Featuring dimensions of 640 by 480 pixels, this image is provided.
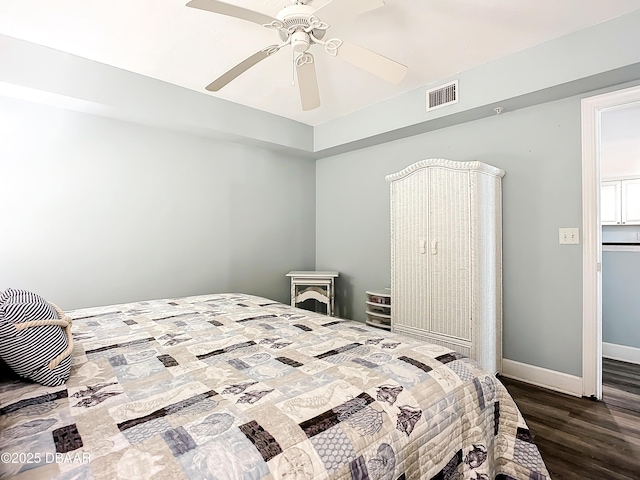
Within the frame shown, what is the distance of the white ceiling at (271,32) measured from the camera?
6.36ft

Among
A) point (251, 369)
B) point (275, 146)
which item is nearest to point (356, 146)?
point (275, 146)

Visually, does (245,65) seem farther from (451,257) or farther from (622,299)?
(622,299)

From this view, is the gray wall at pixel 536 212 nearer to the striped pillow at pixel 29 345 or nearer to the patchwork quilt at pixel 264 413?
the patchwork quilt at pixel 264 413

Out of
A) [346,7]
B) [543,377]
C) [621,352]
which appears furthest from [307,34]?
[621,352]

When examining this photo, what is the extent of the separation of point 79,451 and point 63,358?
535 millimetres

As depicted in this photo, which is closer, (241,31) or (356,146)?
(241,31)

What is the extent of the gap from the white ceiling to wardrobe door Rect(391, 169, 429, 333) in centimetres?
92

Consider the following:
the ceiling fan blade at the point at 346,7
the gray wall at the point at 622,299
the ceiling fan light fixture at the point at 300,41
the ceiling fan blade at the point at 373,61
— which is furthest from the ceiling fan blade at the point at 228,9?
the gray wall at the point at 622,299

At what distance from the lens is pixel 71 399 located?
3.29 feet

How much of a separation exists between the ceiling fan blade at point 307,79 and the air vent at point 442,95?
1.13 metres

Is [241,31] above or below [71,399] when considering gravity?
above

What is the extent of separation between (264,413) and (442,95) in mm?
2760

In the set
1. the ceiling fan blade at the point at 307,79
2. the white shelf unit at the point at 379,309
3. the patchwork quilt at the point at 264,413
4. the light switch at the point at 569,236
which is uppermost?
the ceiling fan blade at the point at 307,79

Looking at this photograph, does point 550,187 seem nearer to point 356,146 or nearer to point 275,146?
point 356,146
